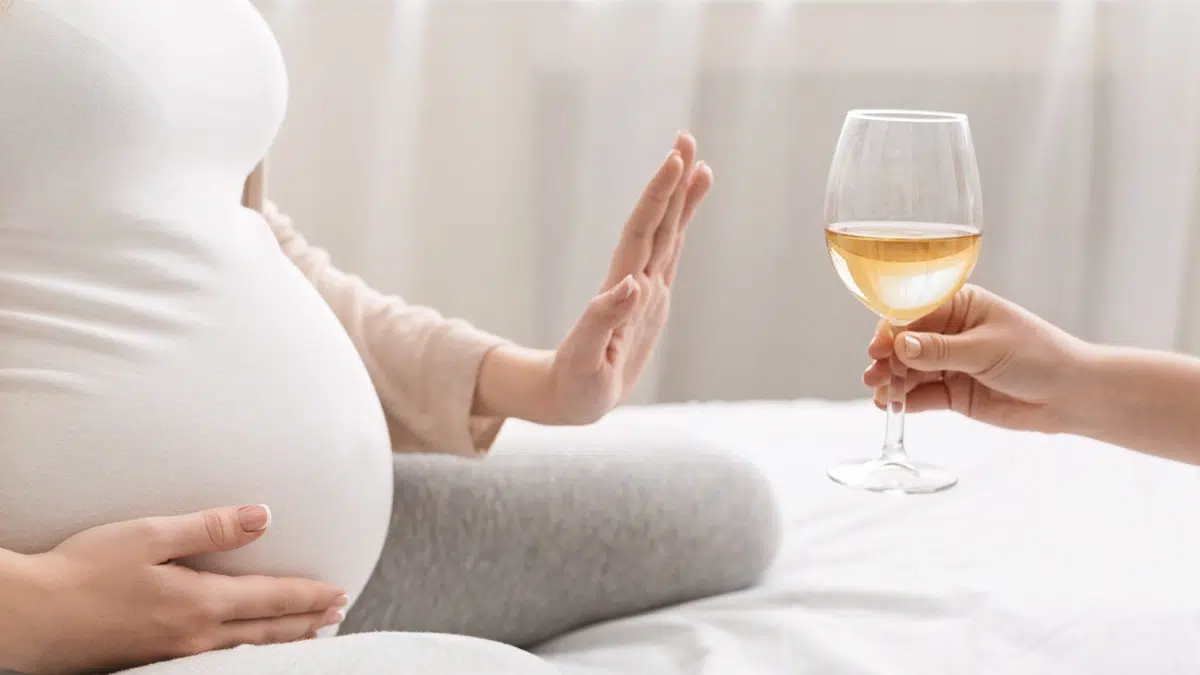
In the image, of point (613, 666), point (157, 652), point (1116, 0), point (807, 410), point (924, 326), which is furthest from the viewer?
point (1116, 0)

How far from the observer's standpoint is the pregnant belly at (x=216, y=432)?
29.3 inches

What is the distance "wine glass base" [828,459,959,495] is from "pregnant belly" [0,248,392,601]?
32cm

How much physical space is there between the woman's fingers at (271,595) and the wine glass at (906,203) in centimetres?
40

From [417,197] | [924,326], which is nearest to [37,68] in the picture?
[924,326]

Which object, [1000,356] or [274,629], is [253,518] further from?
[1000,356]

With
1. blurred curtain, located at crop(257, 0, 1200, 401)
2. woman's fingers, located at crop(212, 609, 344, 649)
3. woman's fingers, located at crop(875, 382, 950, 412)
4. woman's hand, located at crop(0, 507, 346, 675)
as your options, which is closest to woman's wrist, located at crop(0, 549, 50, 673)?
woman's hand, located at crop(0, 507, 346, 675)

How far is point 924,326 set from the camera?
0.99 meters

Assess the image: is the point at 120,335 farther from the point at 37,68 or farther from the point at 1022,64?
the point at 1022,64

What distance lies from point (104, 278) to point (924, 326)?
23.2 inches

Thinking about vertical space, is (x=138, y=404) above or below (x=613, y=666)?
above

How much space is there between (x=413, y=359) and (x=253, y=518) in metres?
0.34

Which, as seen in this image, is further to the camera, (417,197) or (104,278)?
(417,197)

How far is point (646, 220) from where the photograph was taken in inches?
38.9

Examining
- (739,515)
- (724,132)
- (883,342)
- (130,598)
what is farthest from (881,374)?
(724,132)
